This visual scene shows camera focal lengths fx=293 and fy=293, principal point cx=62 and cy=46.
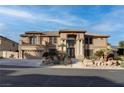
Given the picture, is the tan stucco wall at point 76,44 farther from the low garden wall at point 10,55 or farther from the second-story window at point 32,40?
the low garden wall at point 10,55

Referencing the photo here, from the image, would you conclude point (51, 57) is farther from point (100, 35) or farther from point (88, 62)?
point (100, 35)

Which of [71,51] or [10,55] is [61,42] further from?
[10,55]

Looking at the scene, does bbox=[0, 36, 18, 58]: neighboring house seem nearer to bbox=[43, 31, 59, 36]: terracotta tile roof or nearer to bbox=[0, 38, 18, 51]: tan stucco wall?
bbox=[0, 38, 18, 51]: tan stucco wall

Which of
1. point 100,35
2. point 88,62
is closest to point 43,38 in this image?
point 100,35

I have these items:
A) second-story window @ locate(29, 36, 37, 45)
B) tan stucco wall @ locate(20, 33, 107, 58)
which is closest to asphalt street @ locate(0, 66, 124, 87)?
tan stucco wall @ locate(20, 33, 107, 58)

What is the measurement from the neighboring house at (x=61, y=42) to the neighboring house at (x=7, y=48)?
5.71 ft

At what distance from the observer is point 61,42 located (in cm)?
4409

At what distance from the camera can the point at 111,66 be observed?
33781 mm

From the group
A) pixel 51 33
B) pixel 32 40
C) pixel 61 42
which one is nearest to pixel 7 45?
pixel 32 40

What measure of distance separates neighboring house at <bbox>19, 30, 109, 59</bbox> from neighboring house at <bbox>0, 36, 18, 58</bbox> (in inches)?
68.6

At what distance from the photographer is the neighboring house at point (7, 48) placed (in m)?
44.1

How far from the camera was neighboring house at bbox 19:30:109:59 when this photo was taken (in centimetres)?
4319

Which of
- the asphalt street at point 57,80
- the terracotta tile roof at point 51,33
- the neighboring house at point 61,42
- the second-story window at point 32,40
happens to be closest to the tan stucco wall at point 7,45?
the neighboring house at point 61,42
